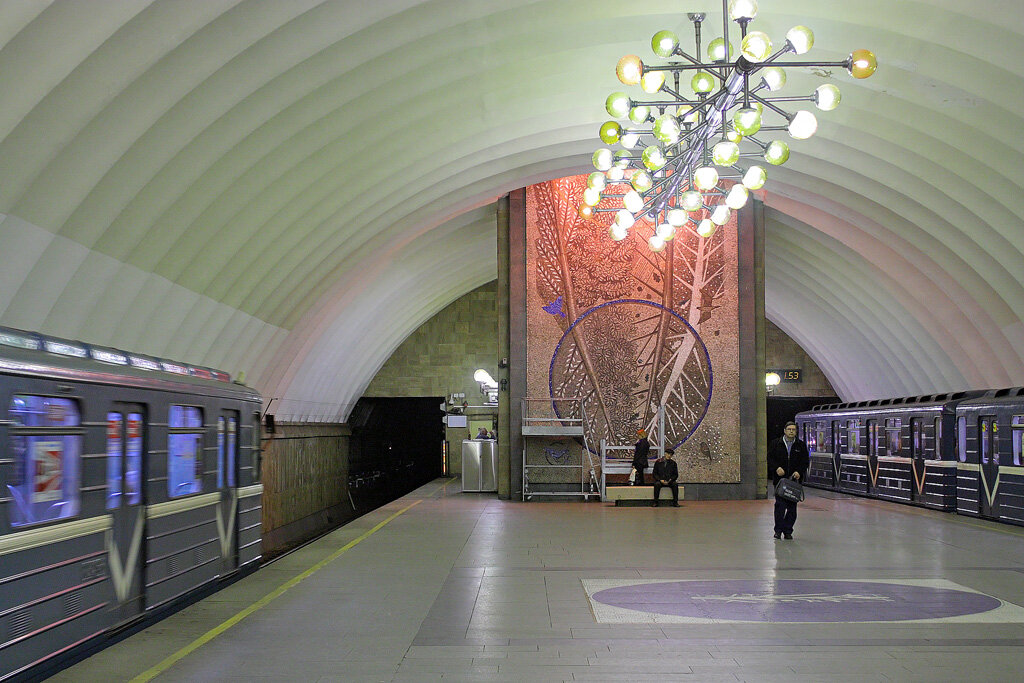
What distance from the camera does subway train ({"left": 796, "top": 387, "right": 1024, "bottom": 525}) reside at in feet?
53.4

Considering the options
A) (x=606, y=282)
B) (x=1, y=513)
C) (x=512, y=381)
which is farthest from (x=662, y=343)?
(x=1, y=513)

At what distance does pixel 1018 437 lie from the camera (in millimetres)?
15805

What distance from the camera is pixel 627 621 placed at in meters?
7.84

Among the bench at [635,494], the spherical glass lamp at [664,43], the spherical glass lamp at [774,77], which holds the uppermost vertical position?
the spherical glass lamp at [664,43]

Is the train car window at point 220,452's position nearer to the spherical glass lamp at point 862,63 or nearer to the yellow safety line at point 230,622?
the yellow safety line at point 230,622

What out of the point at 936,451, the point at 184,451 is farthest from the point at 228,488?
the point at 936,451

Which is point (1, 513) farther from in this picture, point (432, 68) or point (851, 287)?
point (851, 287)

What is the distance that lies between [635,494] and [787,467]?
6445 mm

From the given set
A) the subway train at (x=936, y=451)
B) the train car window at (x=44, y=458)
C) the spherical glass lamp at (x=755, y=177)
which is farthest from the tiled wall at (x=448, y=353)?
the train car window at (x=44, y=458)

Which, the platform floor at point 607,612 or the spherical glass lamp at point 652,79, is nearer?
the platform floor at point 607,612

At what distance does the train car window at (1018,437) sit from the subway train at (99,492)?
11.8 m

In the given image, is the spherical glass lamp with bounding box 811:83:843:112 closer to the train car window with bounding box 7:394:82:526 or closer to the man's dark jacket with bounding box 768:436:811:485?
the man's dark jacket with bounding box 768:436:811:485

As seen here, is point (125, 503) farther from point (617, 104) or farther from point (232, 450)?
point (617, 104)

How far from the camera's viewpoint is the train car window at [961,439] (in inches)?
710
